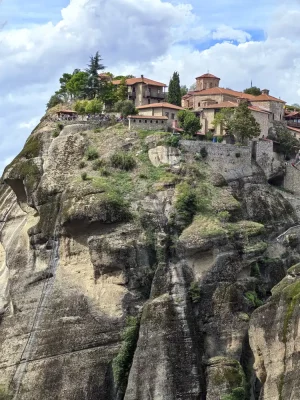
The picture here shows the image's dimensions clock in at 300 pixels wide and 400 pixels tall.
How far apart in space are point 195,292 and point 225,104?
21.8 m

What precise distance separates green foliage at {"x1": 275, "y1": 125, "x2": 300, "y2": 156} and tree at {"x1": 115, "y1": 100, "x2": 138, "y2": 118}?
10430mm

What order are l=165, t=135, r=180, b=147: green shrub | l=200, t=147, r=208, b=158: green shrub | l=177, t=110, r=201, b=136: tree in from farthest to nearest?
l=177, t=110, r=201, b=136: tree
l=200, t=147, r=208, b=158: green shrub
l=165, t=135, r=180, b=147: green shrub

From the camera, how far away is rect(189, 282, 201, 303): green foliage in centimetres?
7894

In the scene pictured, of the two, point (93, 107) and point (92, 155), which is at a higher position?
point (93, 107)

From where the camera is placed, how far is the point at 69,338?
80.6 metres

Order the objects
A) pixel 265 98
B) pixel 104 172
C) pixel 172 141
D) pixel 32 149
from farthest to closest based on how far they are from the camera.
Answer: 1. pixel 265 98
2. pixel 32 149
3. pixel 172 141
4. pixel 104 172

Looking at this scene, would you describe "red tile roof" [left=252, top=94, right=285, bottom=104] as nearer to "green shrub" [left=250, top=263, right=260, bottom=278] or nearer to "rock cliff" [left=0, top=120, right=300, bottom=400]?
"rock cliff" [left=0, top=120, right=300, bottom=400]

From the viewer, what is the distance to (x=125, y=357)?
78188 mm

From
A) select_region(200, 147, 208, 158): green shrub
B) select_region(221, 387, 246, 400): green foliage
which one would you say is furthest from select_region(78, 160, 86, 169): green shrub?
select_region(221, 387, 246, 400): green foliage

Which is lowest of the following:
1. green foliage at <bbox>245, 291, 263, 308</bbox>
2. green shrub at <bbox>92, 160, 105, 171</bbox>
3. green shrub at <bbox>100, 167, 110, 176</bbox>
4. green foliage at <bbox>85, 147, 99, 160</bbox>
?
green foliage at <bbox>245, 291, 263, 308</bbox>

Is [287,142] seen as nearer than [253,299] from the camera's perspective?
No

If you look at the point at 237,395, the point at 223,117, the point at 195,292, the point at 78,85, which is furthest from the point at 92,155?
the point at 237,395

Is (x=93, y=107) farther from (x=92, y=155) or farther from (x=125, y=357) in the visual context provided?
(x=125, y=357)

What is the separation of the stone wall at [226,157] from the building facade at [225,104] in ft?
15.5
